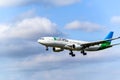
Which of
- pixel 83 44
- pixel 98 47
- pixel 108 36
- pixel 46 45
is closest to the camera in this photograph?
pixel 46 45

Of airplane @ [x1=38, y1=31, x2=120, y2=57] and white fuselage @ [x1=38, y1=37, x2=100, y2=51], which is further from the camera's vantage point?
airplane @ [x1=38, y1=31, x2=120, y2=57]

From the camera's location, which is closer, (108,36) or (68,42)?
(68,42)

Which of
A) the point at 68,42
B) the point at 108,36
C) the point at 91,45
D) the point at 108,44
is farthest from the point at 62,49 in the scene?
the point at 108,36

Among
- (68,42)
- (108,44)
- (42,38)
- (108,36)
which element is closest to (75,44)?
(68,42)

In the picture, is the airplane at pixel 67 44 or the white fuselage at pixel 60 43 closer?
the white fuselage at pixel 60 43

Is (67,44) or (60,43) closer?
(60,43)

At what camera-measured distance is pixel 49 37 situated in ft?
504

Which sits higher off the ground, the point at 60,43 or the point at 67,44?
the point at 60,43

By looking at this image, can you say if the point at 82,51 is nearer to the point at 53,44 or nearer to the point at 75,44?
the point at 75,44

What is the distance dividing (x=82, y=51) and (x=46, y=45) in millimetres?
19350

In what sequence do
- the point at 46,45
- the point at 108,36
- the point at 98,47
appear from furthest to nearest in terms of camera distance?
the point at 108,36 < the point at 98,47 < the point at 46,45

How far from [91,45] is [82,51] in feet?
17.0

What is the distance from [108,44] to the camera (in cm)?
18162

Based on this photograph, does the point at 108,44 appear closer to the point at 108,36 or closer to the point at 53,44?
the point at 108,36
